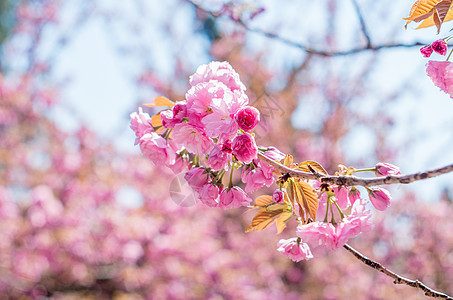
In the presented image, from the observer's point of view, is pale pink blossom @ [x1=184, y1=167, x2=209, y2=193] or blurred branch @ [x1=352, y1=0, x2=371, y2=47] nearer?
pale pink blossom @ [x1=184, y1=167, x2=209, y2=193]

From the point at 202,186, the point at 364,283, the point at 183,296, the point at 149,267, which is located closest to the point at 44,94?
the point at 149,267

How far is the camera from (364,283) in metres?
4.65

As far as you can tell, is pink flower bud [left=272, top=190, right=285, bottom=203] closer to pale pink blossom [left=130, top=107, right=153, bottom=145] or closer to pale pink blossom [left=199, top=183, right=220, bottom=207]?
pale pink blossom [left=199, top=183, right=220, bottom=207]

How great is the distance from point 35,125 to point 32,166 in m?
0.87

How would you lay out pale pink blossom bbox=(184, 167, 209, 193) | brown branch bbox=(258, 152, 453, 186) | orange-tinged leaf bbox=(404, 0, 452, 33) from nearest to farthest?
brown branch bbox=(258, 152, 453, 186)
orange-tinged leaf bbox=(404, 0, 452, 33)
pale pink blossom bbox=(184, 167, 209, 193)

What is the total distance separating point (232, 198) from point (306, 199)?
155 millimetres

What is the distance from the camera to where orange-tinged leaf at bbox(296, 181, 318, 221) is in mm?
610

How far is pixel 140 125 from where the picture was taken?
0.76m

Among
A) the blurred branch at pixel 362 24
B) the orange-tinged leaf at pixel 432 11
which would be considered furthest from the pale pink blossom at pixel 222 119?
the blurred branch at pixel 362 24

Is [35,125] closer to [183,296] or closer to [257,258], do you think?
[183,296]

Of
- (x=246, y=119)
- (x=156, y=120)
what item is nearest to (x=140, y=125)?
(x=156, y=120)

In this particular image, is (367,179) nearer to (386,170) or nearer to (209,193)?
(386,170)

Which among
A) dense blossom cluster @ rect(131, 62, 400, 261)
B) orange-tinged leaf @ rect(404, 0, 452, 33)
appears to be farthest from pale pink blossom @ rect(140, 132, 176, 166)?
orange-tinged leaf @ rect(404, 0, 452, 33)

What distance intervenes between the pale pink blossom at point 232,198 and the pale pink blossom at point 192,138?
102 millimetres
